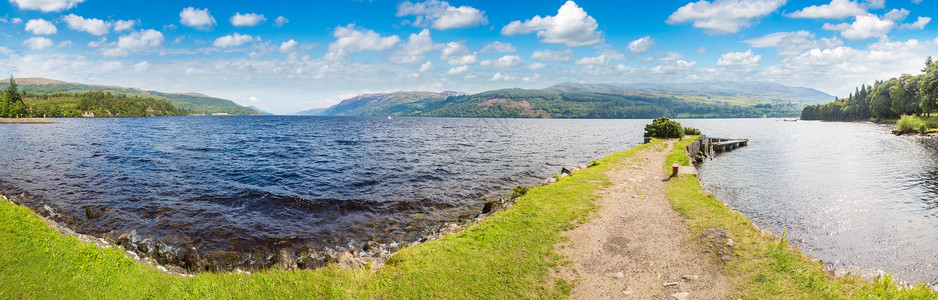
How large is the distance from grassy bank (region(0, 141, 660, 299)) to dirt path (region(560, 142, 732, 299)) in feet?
3.63

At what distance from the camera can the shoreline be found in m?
9.61

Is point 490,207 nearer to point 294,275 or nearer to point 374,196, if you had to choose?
point 374,196

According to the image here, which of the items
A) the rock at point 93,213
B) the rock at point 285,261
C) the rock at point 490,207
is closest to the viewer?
the rock at point 285,261

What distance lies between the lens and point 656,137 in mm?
75750

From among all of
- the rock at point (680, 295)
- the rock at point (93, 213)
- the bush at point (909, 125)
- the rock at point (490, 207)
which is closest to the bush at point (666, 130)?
the rock at point (490, 207)

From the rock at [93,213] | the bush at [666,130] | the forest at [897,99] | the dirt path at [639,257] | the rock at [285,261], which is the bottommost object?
the rock at [285,261]

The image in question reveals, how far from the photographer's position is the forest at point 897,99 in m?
89.7

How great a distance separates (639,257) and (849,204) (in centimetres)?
2419

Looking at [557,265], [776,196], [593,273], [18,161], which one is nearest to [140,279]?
[557,265]

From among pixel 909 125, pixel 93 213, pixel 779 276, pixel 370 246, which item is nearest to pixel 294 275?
pixel 370 246

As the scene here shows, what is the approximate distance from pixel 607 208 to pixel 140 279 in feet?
62.9

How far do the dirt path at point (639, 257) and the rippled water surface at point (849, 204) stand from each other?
7927 millimetres

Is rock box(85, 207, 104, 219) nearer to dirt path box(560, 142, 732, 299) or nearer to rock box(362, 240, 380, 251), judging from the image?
rock box(362, 240, 380, 251)

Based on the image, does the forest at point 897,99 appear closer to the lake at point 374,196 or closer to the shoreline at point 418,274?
the lake at point 374,196
